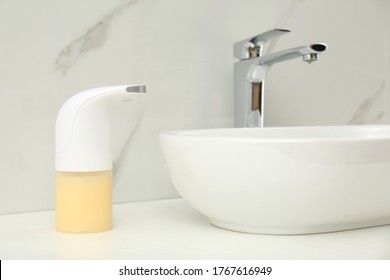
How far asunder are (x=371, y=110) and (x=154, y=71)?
0.51 meters

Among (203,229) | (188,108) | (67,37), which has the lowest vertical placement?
(203,229)

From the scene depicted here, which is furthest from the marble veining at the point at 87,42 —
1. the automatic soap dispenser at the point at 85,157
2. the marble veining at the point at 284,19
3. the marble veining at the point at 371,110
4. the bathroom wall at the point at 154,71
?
the marble veining at the point at 371,110

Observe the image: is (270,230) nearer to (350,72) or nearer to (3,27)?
(3,27)

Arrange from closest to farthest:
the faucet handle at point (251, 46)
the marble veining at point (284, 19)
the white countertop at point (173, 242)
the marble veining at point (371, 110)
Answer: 1. the white countertop at point (173, 242)
2. the faucet handle at point (251, 46)
3. the marble veining at point (284, 19)
4. the marble veining at point (371, 110)

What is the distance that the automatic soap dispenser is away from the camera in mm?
558

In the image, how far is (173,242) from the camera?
0.54m

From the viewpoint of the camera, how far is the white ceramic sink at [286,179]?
0.51 m

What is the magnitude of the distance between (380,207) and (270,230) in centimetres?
A: 13

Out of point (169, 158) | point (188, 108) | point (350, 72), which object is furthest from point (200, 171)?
point (350, 72)

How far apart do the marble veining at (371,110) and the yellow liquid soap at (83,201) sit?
621 millimetres

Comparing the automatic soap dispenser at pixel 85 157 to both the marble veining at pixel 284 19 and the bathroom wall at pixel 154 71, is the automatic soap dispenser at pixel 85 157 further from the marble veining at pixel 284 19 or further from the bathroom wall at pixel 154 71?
the marble veining at pixel 284 19

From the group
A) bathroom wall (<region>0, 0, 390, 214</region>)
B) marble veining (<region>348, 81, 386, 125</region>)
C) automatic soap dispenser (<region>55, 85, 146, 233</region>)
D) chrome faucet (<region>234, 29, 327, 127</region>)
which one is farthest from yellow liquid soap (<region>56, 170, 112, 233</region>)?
marble veining (<region>348, 81, 386, 125</region>)

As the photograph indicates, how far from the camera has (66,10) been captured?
721 millimetres

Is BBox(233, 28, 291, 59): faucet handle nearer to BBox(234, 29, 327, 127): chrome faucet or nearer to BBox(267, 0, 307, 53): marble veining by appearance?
BBox(234, 29, 327, 127): chrome faucet
